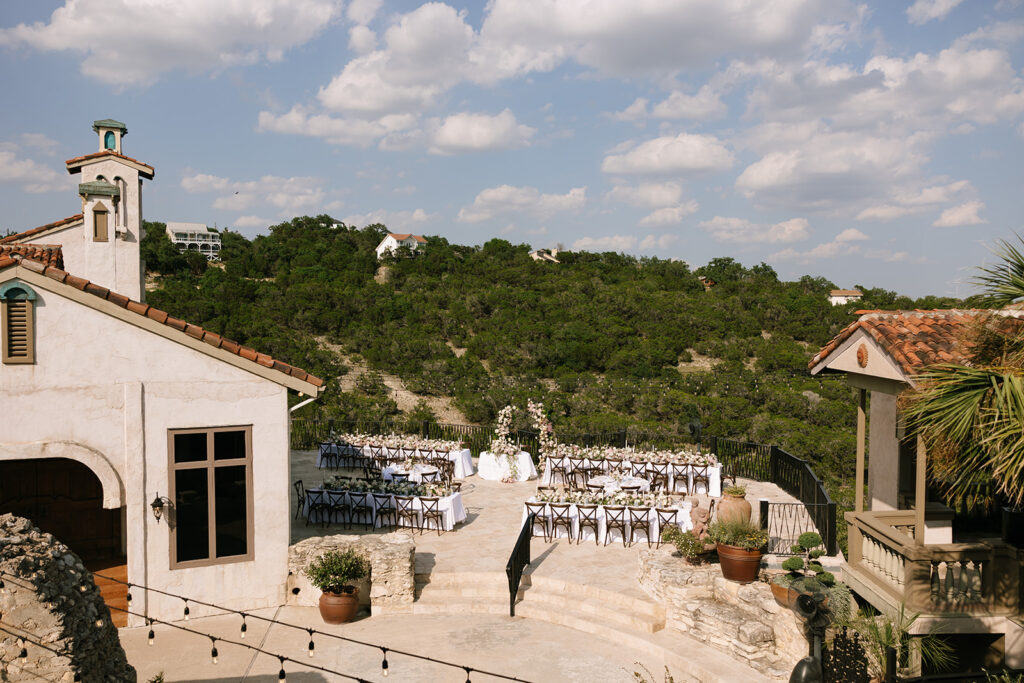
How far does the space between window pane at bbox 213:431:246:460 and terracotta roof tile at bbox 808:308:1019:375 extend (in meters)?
9.13

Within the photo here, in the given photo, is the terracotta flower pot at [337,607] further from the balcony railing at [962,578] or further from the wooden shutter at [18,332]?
the balcony railing at [962,578]

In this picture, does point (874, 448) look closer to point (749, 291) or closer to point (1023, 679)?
point (1023, 679)

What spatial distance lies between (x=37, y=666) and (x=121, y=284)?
7998 millimetres

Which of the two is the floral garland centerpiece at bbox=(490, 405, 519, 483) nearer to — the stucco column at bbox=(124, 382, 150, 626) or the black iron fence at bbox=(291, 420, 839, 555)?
the black iron fence at bbox=(291, 420, 839, 555)

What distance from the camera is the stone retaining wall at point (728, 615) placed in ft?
30.7

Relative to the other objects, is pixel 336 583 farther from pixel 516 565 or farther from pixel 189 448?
pixel 189 448

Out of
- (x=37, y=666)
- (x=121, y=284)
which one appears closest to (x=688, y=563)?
(x=37, y=666)

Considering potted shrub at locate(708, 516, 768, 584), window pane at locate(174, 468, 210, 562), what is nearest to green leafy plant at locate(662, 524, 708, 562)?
potted shrub at locate(708, 516, 768, 584)

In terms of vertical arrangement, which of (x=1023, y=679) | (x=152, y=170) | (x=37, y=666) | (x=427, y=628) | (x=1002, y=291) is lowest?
(x=427, y=628)

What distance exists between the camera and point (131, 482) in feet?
34.6

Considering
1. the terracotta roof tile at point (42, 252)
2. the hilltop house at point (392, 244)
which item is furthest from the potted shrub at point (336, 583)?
the hilltop house at point (392, 244)

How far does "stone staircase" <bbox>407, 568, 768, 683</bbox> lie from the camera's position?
9656 mm

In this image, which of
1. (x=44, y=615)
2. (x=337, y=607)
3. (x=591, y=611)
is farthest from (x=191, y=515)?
(x=591, y=611)

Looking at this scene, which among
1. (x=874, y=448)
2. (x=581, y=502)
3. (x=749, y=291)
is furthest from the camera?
(x=749, y=291)
